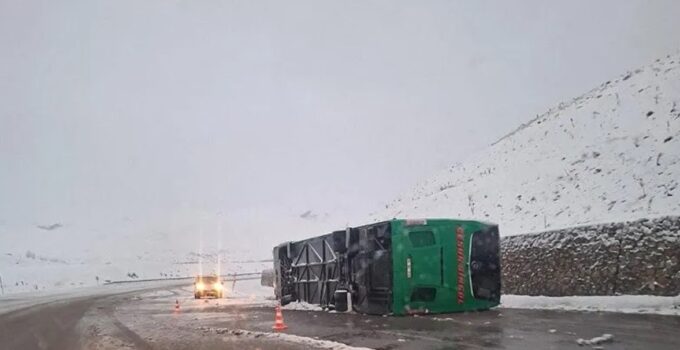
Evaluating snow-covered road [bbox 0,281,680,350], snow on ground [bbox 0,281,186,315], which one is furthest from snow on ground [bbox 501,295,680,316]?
snow on ground [bbox 0,281,186,315]

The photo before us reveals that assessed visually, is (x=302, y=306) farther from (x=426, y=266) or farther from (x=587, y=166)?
(x=587, y=166)

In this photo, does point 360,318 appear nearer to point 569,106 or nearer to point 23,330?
point 23,330

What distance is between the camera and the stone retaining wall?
50.0 feet

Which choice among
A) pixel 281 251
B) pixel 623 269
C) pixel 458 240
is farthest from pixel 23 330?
pixel 623 269

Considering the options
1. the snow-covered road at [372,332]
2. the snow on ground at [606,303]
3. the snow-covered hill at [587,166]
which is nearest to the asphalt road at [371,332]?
the snow-covered road at [372,332]

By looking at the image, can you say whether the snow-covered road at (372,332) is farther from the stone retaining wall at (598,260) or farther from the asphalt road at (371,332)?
the stone retaining wall at (598,260)

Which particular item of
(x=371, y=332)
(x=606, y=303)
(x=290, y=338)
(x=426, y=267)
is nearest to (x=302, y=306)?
(x=426, y=267)

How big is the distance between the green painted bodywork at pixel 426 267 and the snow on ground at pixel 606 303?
104 inches

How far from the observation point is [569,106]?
120 feet

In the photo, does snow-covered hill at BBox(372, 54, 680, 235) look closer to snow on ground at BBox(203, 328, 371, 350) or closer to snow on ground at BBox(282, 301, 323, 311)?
snow on ground at BBox(282, 301, 323, 311)

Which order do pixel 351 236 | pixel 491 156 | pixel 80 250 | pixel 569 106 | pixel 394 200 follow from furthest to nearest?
pixel 80 250 → pixel 394 200 → pixel 491 156 → pixel 569 106 → pixel 351 236

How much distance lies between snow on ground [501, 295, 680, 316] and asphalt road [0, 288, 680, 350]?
913mm

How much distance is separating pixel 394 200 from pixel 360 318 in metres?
32.6

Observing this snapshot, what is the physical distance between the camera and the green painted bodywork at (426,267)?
16438 mm
